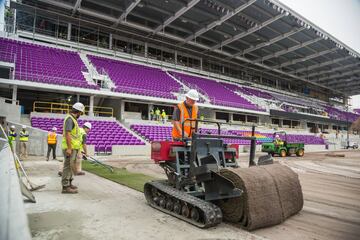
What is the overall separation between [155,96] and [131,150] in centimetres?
790

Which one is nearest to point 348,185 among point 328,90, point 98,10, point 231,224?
point 231,224

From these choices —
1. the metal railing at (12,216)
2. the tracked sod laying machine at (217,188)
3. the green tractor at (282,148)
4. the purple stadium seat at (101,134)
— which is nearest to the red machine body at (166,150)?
the tracked sod laying machine at (217,188)

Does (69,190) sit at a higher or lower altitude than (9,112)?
lower

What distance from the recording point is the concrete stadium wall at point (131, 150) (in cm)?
1823

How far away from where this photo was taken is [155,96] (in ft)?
83.6

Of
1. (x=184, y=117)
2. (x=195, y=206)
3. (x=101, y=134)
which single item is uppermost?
(x=184, y=117)

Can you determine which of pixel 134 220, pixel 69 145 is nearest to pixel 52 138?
pixel 69 145

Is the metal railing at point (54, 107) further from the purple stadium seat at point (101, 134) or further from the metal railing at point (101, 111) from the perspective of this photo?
the purple stadium seat at point (101, 134)

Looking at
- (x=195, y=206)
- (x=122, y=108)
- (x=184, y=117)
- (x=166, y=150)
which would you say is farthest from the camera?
(x=122, y=108)

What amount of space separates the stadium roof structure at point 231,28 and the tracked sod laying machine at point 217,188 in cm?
1613

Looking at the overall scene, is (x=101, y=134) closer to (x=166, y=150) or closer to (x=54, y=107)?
(x=54, y=107)

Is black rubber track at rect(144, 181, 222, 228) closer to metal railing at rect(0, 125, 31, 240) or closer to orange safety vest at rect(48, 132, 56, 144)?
metal railing at rect(0, 125, 31, 240)

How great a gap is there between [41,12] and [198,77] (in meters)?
18.9

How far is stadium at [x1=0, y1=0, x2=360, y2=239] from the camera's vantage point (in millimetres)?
4660
